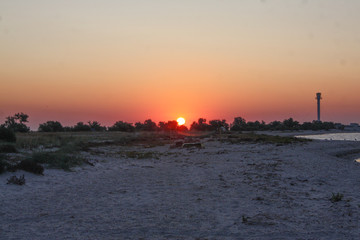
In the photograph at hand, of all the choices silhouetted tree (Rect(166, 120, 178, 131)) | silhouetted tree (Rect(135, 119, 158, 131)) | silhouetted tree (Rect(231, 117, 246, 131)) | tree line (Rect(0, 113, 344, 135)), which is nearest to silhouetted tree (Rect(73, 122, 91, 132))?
tree line (Rect(0, 113, 344, 135))

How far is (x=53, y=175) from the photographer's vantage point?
15.0 meters

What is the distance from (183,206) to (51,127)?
3412 inches

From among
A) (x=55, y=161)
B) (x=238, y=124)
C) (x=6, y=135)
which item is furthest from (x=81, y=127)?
(x=55, y=161)

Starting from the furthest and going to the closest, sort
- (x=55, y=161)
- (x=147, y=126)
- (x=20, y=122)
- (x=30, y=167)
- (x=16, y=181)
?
(x=147, y=126) → (x=20, y=122) → (x=55, y=161) → (x=30, y=167) → (x=16, y=181)

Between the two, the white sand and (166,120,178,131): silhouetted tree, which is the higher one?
(166,120,178,131): silhouetted tree

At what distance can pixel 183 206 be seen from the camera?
9602 mm

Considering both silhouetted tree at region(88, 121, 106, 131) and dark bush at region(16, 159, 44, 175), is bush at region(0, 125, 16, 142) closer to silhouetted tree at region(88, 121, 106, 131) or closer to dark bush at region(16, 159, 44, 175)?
dark bush at region(16, 159, 44, 175)

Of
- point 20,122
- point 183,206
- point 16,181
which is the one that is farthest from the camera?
point 20,122

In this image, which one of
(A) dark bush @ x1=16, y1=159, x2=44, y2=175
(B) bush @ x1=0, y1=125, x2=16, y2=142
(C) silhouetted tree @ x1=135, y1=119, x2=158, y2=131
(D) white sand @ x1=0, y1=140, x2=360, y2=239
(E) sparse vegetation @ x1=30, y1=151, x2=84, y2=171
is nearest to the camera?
(D) white sand @ x1=0, y1=140, x2=360, y2=239

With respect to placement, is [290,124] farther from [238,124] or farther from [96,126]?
[96,126]

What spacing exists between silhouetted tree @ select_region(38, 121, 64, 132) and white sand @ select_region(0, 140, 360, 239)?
77.9m

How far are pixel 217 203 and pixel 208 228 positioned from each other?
2454 millimetres

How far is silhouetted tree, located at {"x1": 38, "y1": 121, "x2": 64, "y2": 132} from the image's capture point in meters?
87.6

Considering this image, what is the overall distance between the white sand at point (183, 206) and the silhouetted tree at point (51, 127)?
77902mm
